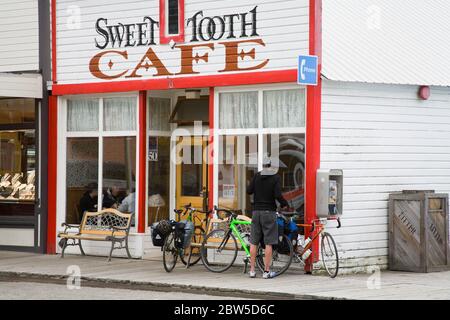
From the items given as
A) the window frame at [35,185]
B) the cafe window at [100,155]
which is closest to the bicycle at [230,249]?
the cafe window at [100,155]

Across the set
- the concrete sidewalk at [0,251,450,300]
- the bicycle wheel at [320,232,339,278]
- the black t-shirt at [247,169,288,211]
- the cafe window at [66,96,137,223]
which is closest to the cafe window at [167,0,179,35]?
the cafe window at [66,96,137,223]

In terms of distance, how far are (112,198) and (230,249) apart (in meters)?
3.49

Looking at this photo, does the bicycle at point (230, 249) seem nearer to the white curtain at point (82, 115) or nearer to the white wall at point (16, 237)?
the white curtain at point (82, 115)

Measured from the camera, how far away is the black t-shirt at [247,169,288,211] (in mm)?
15742

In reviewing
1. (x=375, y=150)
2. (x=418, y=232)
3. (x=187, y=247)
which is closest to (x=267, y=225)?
(x=187, y=247)

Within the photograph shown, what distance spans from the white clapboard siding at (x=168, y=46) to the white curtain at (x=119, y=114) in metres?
0.53

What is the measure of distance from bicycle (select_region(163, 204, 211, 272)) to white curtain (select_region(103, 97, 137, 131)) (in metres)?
2.14

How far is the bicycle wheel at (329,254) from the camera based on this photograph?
52.1 ft

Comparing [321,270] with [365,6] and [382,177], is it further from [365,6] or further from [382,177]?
[365,6]

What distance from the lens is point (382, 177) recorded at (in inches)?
682

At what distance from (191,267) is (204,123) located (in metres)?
2.98

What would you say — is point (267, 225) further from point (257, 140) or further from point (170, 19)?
point (170, 19)

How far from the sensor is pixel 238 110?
1750cm

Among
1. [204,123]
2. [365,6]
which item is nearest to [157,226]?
[204,123]
